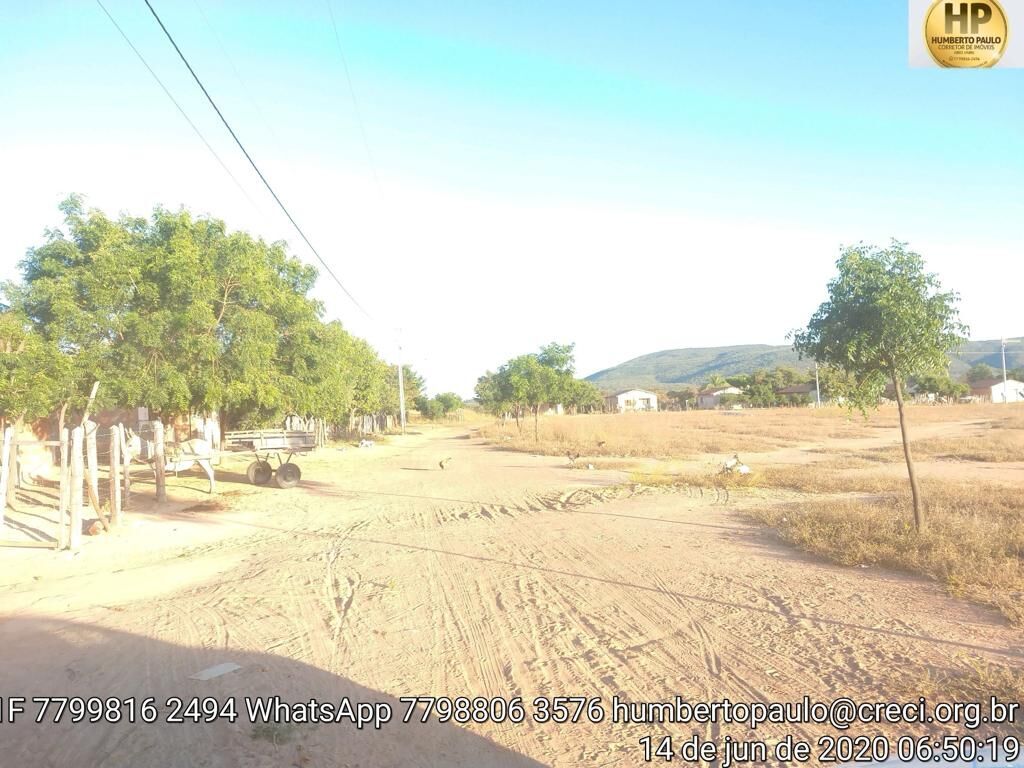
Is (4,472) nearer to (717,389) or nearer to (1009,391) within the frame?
(1009,391)

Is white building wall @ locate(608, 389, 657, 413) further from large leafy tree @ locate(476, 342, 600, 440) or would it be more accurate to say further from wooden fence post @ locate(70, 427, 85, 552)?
wooden fence post @ locate(70, 427, 85, 552)

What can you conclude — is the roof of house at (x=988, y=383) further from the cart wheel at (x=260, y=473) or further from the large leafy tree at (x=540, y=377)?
the cart wheel at (x=260, y=473)

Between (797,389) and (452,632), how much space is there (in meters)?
115

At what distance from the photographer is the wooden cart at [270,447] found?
19.4 meters

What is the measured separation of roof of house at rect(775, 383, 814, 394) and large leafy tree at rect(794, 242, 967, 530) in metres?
106

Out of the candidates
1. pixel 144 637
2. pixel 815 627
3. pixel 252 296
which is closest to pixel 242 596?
pixel 144 637

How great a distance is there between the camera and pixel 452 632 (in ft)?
20.2

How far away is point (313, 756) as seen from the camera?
401cm

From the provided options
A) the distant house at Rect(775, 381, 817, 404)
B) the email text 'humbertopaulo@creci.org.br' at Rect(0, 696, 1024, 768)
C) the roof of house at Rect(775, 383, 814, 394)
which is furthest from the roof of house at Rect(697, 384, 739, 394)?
the email text 'humbertopaulo@creci.org.br' at Rect(0, 696, 1024, 768)

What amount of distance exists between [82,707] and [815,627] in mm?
5775

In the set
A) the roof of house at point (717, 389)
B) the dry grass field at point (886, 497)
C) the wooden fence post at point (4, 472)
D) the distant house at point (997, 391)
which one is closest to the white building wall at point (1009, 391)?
the distant house at point (997, 391)

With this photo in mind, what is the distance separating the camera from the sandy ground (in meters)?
4.24

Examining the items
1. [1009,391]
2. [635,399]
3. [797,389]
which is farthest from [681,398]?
[1009,391]

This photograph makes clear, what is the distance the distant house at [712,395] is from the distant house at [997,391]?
3562cm
